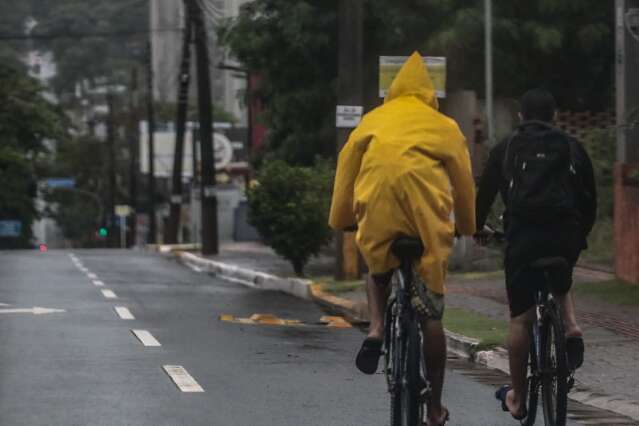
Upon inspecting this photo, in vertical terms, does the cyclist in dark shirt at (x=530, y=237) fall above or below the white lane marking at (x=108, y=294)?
above

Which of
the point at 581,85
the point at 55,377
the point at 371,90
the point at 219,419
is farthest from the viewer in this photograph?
the point at 581,85

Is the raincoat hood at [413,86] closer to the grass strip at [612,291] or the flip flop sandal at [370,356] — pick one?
the flip flop sandal at [370,356]

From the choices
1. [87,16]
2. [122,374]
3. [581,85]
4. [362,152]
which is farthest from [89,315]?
[87,16]

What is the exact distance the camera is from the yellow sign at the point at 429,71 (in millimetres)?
17500

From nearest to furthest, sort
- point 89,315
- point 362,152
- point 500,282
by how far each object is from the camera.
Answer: point 362,152, point 89,315, point 500,282

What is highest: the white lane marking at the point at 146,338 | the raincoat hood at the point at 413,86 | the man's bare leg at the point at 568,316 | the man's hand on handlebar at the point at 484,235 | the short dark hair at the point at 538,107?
the raincoat hood at the point at 413,86

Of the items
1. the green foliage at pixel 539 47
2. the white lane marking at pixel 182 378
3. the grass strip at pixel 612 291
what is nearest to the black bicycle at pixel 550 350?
the white lane marking at pixel 182 378

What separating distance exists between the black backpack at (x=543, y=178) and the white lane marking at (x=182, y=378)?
2868 millimetres

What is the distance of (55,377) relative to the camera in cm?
1017

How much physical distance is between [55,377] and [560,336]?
3872 mm

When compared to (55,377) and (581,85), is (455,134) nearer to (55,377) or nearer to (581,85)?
(55,377)

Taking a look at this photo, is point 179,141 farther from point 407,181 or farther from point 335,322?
point 407,181

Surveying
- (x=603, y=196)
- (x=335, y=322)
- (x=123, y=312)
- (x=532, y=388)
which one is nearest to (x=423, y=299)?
(x=532, y=388)

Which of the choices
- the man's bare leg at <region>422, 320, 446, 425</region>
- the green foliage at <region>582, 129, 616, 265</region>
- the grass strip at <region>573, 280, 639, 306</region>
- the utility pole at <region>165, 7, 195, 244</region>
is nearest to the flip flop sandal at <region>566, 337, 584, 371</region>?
the man's bare leg at <region>422, 320, 446, 425</region>
